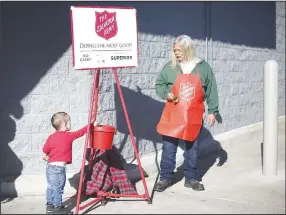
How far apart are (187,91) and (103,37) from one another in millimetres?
1076

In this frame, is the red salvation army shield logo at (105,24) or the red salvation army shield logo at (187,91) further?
the red salvation army shield logo at (187,91)

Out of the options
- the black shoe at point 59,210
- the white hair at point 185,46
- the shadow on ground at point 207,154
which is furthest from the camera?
the shadow on ground at point 207,154

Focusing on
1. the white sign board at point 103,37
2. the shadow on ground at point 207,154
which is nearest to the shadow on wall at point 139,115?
the shadow on ground at point 207,154

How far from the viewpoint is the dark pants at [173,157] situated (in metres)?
5.40

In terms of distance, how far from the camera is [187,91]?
5.12 meters

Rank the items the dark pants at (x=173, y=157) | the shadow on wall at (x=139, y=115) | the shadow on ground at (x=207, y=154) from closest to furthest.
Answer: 1. the dark pants at (x=173, y=157)
2. the shadow on wall at (x=139, y=115)
3. the shadow on ground at (x=207, y=154)

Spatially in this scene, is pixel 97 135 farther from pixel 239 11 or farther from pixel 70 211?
pixel 239 11

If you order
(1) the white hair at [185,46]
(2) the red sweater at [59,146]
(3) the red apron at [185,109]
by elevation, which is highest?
(1) the white hair at [185,46]

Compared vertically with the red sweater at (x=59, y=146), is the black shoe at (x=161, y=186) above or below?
below

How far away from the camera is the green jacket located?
523 cm

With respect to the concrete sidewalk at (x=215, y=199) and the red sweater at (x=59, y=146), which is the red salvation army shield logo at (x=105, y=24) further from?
the concrete sidewalk at (x=215, y=199)

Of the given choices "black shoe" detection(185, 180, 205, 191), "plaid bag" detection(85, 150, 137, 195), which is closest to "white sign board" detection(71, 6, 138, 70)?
"plaid bag" detection(85, 150, 137, 195)

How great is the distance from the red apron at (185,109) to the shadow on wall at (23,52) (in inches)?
51.4

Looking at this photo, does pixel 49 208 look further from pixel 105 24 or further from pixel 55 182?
pixel 105 24
